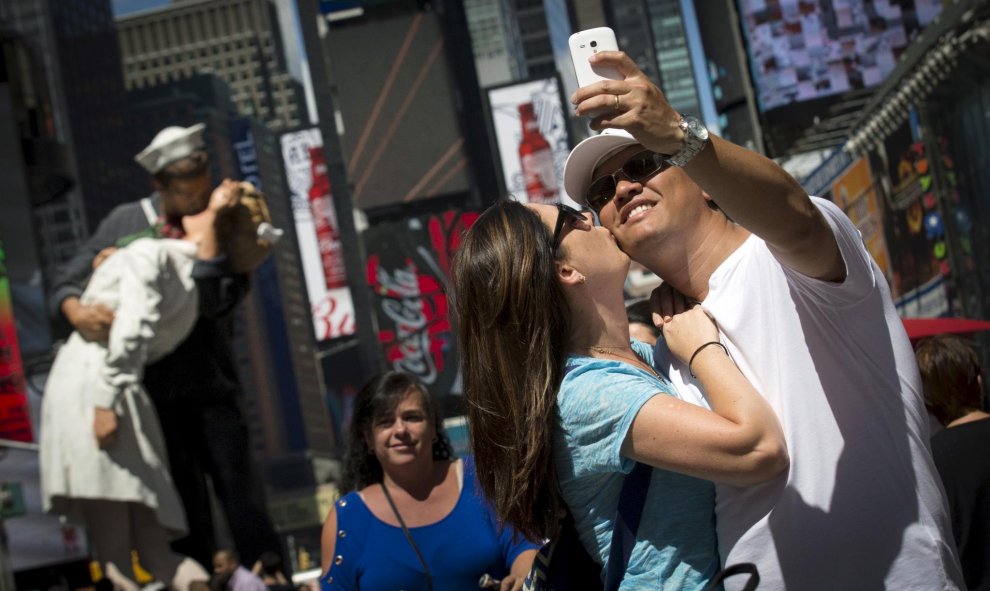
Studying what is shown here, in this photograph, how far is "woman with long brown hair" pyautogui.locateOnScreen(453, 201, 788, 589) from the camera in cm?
183

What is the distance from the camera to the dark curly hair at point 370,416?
344 cm

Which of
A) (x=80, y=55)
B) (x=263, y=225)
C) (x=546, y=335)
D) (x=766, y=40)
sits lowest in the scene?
(x=546, y=335)

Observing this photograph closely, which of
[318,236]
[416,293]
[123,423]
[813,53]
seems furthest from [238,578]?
[318,236]

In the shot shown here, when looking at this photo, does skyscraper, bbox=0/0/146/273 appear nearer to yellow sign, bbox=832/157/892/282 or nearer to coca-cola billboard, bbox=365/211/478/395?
coca-cola billboard, bbox=365/211/478/395

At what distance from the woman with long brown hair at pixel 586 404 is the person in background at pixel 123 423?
14.7 ft

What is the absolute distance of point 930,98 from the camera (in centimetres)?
1043

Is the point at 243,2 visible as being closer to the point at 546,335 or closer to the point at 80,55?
the point at 80,55

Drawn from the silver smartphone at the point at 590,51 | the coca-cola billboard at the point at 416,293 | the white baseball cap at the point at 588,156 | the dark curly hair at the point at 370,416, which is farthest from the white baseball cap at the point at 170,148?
the coca-cola billboard at the point at 416,293

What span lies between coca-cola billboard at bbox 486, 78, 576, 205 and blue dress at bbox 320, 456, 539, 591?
74.1 feet

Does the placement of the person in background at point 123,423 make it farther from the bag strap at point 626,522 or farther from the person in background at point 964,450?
the bag strap at point 626,522

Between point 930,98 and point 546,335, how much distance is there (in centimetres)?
934

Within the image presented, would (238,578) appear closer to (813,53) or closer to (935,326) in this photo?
(935,326)

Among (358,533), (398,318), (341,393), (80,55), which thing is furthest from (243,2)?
(358,533)

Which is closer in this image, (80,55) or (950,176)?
(950,176)
